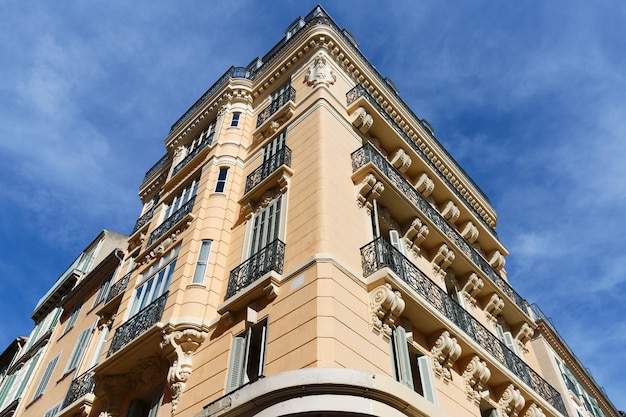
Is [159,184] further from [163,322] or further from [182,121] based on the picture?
[163,322]

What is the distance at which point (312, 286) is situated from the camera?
417 inches

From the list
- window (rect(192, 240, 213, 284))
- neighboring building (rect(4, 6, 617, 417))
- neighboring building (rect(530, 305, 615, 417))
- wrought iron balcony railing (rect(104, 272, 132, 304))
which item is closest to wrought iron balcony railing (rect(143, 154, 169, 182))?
neighboring building (rect(4, 6, 617, 417))

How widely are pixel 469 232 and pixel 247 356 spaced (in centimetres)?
1167

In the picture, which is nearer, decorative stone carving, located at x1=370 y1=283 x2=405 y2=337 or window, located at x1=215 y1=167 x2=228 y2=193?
decorative stone carving, located at x1=370 y1=283 x2=405 y2=337

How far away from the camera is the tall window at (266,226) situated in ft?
43.6

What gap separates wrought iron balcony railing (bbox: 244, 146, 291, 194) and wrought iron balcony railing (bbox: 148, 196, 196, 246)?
7.84 ft

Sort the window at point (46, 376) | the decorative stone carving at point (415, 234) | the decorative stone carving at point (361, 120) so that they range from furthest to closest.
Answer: the window at point (46, 376)
the decorative stone carving at point (361, 120)
the decorative stone carving at point (415, 234)

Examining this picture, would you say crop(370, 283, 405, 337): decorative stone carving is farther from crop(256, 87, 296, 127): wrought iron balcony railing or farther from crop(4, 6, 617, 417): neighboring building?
crop(256, 87, 296, 127): wrought iron balcony railing

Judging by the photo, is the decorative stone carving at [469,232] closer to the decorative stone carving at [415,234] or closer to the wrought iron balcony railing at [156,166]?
the decorative stone carving at [415,234]

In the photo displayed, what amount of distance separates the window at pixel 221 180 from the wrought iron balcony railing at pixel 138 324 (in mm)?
4037

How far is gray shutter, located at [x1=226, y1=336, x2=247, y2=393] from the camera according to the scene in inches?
419

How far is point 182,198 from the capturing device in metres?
18.6

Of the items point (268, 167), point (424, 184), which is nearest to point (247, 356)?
point (268, 167)

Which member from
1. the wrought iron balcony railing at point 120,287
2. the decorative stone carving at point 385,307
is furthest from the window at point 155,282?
the decorative stone carving at point 385,307
